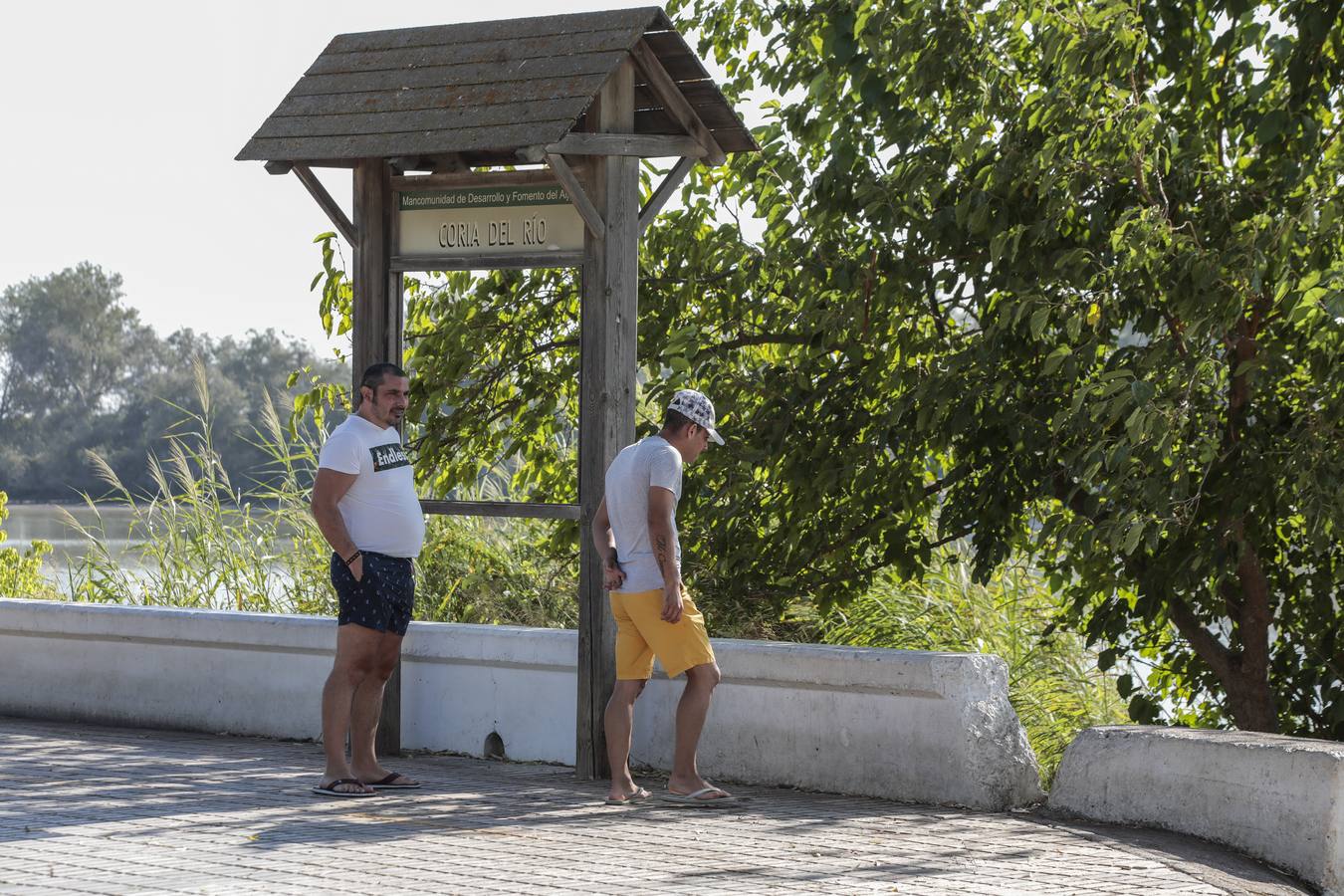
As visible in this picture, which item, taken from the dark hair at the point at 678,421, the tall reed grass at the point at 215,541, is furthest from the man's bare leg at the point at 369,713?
the tall reed grass at the point at 215,541

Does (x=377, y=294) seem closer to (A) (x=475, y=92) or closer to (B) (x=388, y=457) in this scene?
(A) (x=475, y=92)

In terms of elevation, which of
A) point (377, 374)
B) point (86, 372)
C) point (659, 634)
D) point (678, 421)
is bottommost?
point (659, 634)

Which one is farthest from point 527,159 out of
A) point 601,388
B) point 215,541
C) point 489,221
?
point 215,541

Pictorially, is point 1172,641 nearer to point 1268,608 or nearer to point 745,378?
point 1268,608

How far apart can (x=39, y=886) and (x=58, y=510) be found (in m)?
9.29

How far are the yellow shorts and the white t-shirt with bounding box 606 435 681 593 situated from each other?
6cm

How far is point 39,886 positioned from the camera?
5.88 meters

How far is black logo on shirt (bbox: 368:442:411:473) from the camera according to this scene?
8.00 meters

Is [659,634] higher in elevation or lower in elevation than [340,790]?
higher

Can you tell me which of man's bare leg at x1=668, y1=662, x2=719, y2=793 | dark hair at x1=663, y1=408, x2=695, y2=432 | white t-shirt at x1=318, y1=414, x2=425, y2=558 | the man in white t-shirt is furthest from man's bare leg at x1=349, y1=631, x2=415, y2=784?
dark hair at x1=663, y1=408, x2=695, y2=432

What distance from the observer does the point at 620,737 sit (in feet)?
25.9

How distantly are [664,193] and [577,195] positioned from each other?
0.61 meters

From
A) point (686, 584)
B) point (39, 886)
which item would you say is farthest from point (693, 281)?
point (39, 886)

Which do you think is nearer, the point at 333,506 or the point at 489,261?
the point at 333,506
